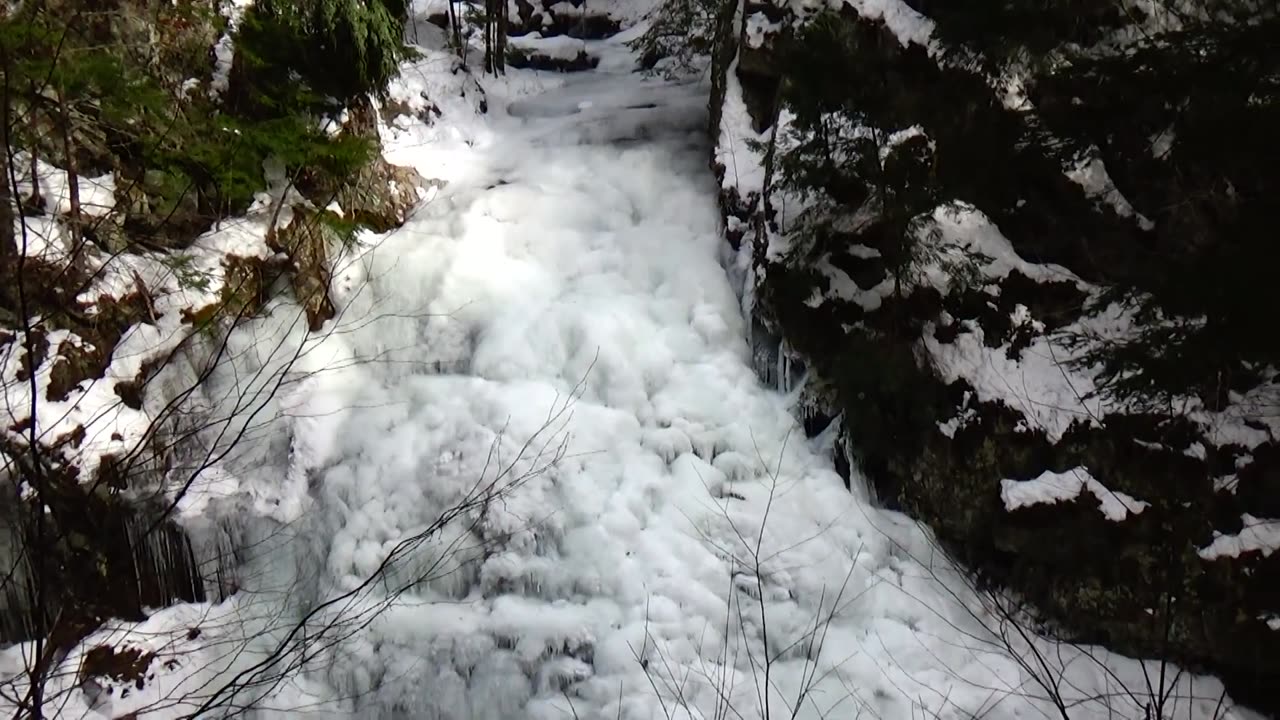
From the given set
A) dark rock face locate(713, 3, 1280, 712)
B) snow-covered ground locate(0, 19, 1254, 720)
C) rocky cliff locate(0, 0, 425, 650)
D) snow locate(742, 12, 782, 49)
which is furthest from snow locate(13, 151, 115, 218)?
snow locate(742, 12, 782, 49)

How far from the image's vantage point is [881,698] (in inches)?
161

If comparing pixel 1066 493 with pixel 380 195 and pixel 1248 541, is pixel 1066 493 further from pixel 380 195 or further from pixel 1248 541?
pixel 380 195

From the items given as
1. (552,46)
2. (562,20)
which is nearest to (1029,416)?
(552,46)

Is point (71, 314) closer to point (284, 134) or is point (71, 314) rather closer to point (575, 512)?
point (284, 134)

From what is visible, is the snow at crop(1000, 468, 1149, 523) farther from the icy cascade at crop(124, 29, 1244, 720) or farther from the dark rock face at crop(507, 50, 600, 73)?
the dark rock face at crop(507, 50, 600, 73)

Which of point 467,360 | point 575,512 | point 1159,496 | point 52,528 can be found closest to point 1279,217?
point 1159,496

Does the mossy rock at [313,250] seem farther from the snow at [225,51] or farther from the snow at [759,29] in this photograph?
the snow at [759,29]

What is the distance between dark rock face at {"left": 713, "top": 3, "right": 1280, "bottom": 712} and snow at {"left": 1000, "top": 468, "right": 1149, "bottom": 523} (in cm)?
1

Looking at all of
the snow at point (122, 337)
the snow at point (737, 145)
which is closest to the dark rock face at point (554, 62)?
the snow at point (737, 145)

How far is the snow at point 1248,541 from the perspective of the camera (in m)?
3.97

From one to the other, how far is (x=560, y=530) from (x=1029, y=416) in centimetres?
305

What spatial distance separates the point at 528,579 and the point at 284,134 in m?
3.66

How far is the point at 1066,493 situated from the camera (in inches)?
175

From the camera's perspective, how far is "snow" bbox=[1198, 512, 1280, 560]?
3.97 m
